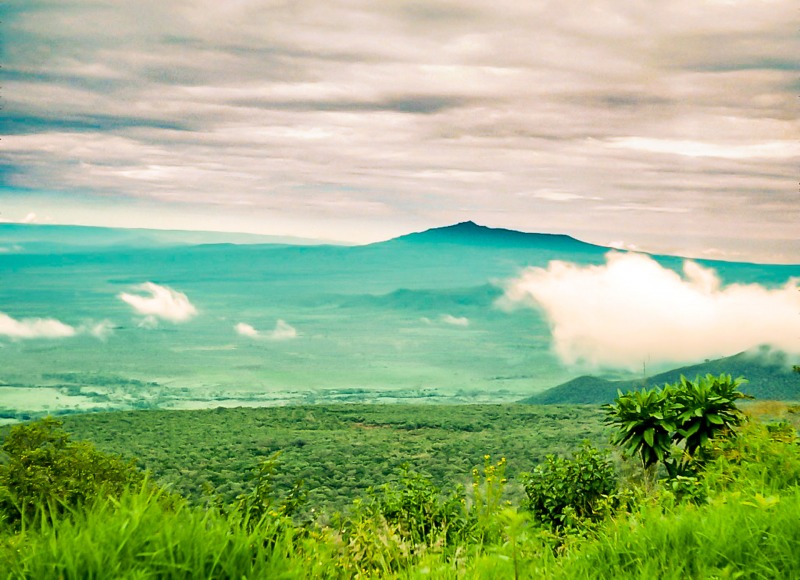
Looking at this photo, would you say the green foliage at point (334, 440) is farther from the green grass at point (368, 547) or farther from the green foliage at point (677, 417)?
the green grass at point (368, 547)

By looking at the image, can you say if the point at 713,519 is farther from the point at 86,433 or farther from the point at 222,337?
the point at 222,337

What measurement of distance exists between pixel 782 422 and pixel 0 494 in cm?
622

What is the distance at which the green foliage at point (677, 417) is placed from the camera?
6344 millimetres

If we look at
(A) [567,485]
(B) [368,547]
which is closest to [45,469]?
(B) [368,547]

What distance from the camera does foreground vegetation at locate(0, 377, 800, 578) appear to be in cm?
281

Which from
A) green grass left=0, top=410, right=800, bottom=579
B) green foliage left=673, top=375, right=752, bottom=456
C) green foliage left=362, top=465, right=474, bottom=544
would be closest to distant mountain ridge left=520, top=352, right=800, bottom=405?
green foliage left=673, top=375, right=752, bottom=456

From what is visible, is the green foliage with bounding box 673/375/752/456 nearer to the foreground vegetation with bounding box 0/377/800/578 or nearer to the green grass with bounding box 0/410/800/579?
the foreground vegetation with bounding box 0/377/800/578

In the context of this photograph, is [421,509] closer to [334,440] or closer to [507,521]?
[507,521]

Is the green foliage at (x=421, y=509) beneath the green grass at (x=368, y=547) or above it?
beneath

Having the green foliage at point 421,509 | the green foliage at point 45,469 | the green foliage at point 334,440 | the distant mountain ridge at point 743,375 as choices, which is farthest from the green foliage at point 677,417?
the distant mountain ridge at point 743,375

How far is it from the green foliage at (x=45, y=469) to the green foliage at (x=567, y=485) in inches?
145

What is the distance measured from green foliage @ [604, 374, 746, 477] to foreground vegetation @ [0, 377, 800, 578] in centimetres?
1

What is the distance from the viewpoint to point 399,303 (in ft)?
305

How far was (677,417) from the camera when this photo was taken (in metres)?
6.40
